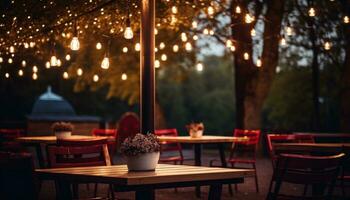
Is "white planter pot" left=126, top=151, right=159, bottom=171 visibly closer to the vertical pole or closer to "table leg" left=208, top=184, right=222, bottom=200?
"table leg" left=208, top=184, right=222, bottom=200

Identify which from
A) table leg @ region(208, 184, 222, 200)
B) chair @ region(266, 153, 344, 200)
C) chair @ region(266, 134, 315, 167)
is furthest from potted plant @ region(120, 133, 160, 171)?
chair @ region(266, 134, 315, 167)

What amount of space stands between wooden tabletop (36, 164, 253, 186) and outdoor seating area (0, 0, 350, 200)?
11 mm

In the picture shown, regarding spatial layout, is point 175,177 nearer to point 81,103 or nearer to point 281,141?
point 281,141

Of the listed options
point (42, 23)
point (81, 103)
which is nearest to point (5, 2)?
point (42, 23)

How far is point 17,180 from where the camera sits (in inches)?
192

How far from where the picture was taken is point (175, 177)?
5297mm

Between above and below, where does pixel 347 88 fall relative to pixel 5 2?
below

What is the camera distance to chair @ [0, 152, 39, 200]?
189 inches

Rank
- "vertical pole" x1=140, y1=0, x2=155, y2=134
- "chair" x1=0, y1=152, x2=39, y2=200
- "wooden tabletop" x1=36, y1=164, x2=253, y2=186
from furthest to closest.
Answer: "vertical pole" x1=140, y1=0, x2=155, y2=134 < "wooden tabletop" x1=36, y1=164, x2=253, y2=186 < "chair" x1=0, y1=152, x2=39, y2=200

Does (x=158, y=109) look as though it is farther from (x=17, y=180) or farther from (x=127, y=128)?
(x=17, y=180)

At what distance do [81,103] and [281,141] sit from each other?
33.4m

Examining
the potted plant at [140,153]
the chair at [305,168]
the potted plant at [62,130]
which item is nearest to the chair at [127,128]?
the potted plant at [62,130]

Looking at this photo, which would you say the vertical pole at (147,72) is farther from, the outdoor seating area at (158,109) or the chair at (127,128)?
the chair at (127,128)

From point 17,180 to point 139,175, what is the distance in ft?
3.05
